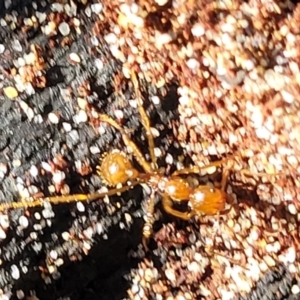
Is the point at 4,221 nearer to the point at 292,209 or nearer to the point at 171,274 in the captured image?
the point at 171,274

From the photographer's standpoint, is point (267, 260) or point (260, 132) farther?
point (267, 260)

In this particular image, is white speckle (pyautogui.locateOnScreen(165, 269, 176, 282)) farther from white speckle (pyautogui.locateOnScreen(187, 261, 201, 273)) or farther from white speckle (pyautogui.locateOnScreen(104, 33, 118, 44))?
white speckle (pyautogui.locateOnScreen(104, 33, 118, 44))

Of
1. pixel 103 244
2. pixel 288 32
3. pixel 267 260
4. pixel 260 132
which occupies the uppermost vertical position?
pixel 288 32

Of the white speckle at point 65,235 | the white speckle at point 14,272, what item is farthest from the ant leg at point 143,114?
the white speckle at point 14,272

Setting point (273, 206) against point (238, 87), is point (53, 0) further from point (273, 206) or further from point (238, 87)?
point (273, 206)

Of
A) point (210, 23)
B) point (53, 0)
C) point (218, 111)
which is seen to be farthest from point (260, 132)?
point (53, 0)

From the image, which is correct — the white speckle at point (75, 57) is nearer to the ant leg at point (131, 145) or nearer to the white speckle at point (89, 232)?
the ant leg at point (131, 145)

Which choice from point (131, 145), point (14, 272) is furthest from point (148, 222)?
point (14, 272)

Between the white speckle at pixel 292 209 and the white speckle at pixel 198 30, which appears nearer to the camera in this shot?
the white speckle at pixel 198 30
